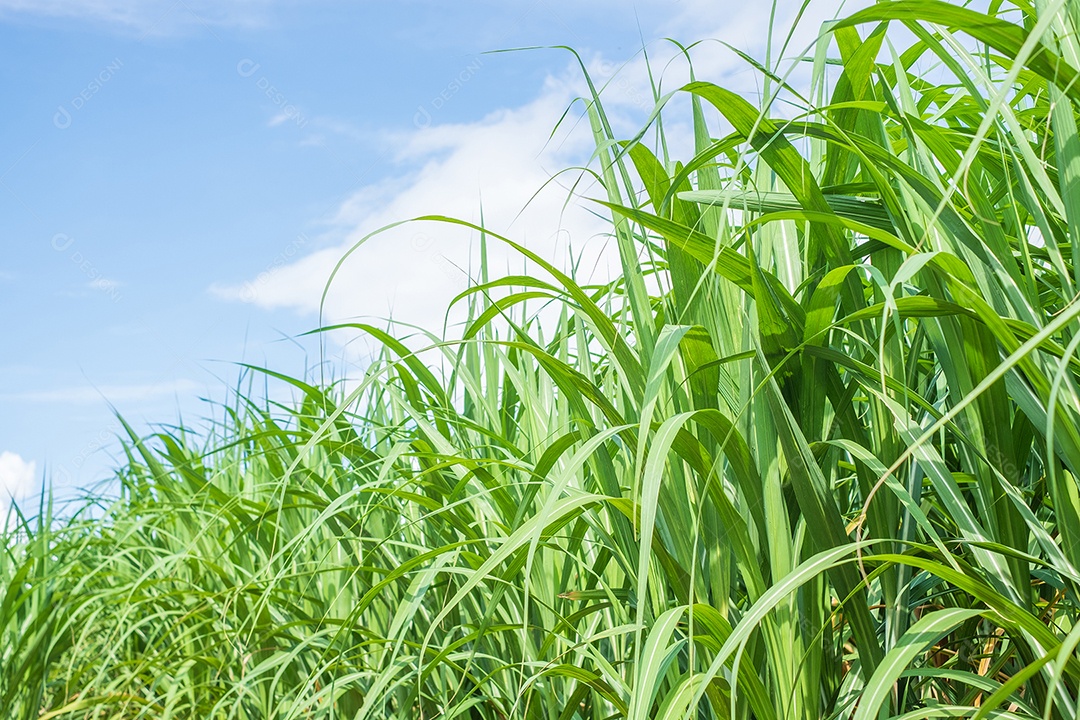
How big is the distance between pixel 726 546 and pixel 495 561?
0.64ft

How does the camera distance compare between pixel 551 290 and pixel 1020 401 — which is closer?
pixel 1020 401

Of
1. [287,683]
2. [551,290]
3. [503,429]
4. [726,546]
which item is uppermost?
[551,290]

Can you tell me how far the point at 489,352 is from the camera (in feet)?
4.11

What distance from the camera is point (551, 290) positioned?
74 cm

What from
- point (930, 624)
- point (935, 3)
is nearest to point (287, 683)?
point (930, 624)

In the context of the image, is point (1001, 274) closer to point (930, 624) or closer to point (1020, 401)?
point (1020, 401)

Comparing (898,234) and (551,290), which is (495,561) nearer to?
(551,290)

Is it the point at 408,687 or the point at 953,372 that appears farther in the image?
the point at 408,687

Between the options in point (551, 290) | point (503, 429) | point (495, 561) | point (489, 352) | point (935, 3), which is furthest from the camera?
point (489, 352)

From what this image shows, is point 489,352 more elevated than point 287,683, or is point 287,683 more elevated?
point 489,352

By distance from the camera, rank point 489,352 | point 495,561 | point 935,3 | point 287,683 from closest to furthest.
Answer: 1. point 935,3
2. point 495,561
3. point 489,352
4. point 287,683

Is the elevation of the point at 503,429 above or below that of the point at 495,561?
above

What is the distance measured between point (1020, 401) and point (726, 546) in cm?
24

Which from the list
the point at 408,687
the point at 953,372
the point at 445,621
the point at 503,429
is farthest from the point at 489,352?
the point at 953,372
